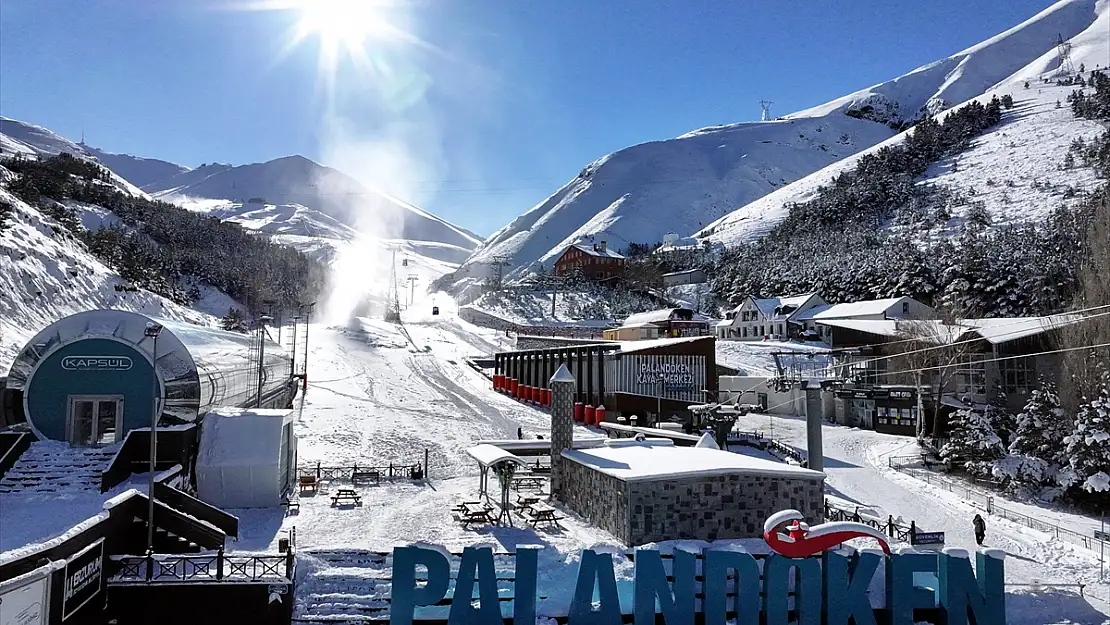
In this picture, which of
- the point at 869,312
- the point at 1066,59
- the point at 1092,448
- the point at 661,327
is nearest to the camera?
the point at 1092,448

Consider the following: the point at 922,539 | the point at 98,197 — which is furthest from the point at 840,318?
the point at 98,197

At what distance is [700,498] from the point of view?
19578 millimetres

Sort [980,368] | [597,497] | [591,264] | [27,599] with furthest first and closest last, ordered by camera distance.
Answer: [591,264] < [980,368] < [597,497] < [27,599]

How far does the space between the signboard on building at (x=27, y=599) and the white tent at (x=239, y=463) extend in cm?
1150

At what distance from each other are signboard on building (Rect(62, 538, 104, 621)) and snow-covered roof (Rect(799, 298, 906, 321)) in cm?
6318

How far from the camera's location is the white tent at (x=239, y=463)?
23.1 metres

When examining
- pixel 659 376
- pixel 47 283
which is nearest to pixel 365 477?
pixel 659 376

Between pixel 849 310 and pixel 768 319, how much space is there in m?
8.60

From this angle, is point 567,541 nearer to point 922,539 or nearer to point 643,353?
point 922,539

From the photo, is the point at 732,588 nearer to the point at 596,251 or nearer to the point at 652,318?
the point at 652,318

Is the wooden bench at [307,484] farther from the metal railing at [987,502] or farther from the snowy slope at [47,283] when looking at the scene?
the snowy slope at [47,283]

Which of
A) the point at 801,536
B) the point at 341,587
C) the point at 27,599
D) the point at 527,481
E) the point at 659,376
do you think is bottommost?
the point at 341,587

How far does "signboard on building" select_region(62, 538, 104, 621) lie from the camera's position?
1274 cm

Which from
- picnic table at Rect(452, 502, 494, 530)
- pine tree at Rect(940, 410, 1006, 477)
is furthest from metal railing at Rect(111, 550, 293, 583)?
pine tree at Rect(940, 410, 1006, 477)
